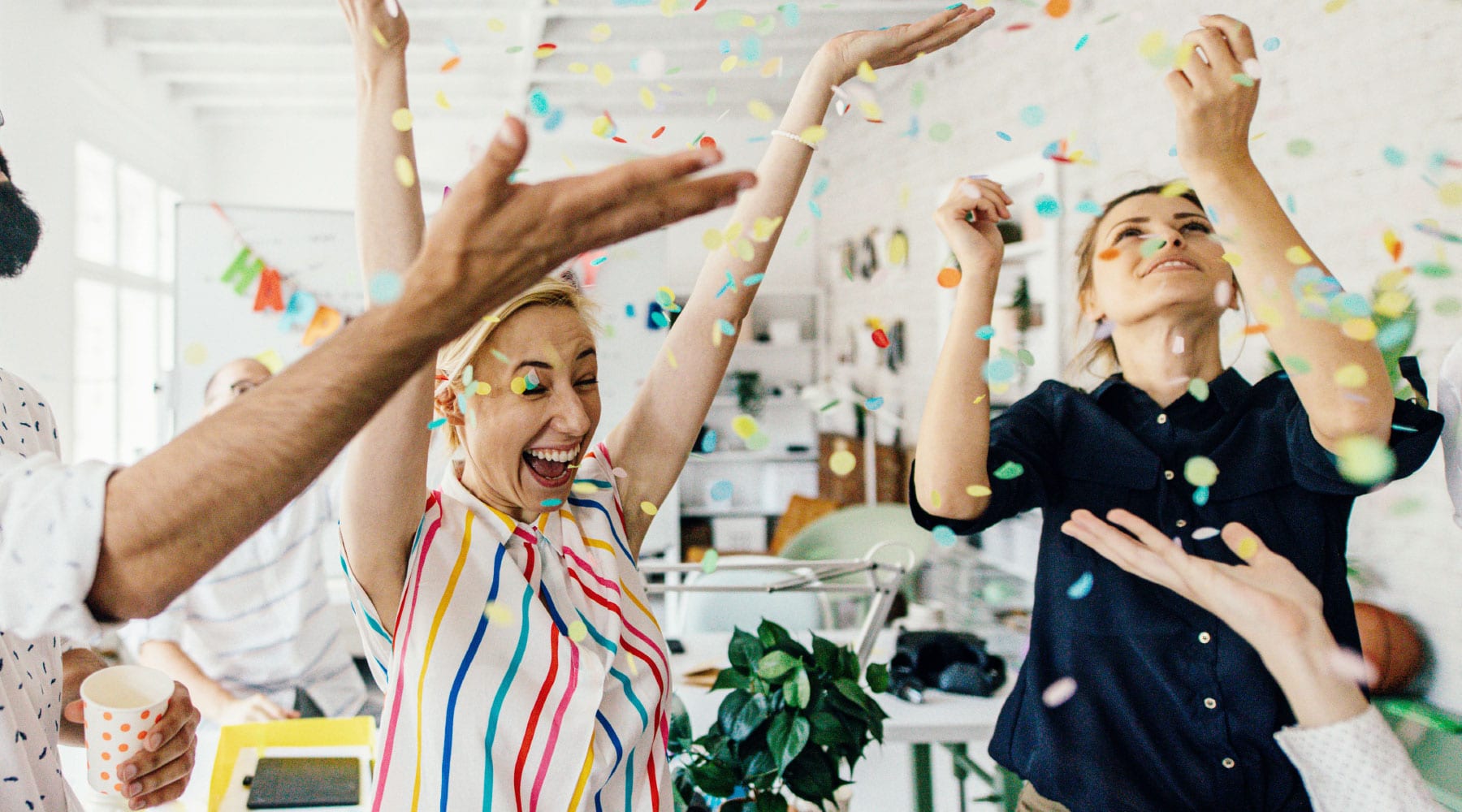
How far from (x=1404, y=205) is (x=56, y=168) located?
17.5 ft

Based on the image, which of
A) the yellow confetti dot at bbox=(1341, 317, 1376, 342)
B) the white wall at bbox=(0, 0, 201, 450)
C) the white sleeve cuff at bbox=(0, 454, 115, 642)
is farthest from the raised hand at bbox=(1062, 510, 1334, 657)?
the white wall at bbox=(0, 0, 201, 450)

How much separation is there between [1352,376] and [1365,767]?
1.25 ft

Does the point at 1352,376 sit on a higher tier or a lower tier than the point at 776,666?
higher

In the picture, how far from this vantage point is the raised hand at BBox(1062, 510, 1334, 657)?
932 millimetres

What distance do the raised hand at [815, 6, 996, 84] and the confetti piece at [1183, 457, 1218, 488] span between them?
60cm

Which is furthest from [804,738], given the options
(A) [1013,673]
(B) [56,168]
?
(B) [56,168]

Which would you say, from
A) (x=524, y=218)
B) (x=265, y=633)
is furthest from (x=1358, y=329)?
(x=265, y=633)

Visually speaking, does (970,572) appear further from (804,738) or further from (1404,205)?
(804,738)

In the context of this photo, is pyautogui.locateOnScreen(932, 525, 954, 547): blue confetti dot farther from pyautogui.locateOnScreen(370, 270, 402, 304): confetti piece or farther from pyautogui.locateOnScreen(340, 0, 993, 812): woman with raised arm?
pyautogui.locateOnScreen(370, 270, 402, 304): confetti piece

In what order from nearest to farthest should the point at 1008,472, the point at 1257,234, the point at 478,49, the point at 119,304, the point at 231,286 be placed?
the point at 1257,234, the point at 1008,472, the point at 231,286, the point at 478,49, the point at 119,304

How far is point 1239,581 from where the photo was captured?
964 mm

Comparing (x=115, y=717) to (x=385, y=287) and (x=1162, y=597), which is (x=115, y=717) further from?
(x=1162, y=597)

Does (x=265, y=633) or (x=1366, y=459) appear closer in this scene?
(x=1366, y=459)

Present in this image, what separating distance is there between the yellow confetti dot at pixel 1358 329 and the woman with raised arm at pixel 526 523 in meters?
0.52
